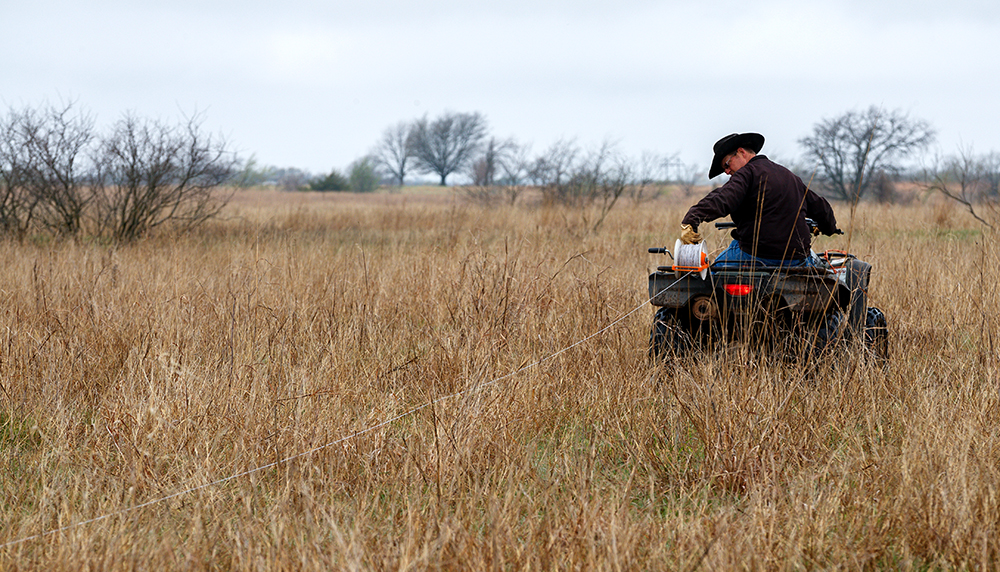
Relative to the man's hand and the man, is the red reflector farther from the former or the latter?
the man's hand

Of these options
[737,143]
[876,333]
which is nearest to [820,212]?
[737,143]

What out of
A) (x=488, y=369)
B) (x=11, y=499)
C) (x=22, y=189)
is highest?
(x=22, y=189)

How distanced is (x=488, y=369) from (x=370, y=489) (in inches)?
40.8

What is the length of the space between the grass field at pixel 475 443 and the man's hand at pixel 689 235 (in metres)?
0.59

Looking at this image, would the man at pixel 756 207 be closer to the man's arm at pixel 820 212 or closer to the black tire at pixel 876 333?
the man's arm at pixel 820 212

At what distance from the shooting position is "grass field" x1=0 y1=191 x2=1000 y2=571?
2.30 metres

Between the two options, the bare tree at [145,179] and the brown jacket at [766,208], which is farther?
the bare tree at [145,179]

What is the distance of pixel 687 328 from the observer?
13.4 ft

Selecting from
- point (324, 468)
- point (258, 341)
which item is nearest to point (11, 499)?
point (324, 468)

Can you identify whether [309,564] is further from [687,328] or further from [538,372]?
[687,328]

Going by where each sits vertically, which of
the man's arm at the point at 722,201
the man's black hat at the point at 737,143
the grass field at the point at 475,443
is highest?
the man's black hat at the point at 737,143

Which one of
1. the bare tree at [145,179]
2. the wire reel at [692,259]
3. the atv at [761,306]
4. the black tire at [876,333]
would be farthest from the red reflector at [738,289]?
the bare tree at [145,179]

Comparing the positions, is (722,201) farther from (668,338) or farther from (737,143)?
(668,338)

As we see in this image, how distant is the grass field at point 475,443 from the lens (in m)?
2.30
